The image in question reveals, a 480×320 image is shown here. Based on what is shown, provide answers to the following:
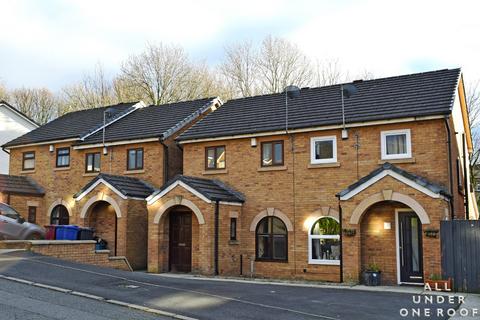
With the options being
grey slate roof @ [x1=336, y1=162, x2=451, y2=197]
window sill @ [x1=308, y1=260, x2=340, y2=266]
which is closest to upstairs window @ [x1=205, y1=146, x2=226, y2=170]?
window sill @ [x1=308, y1=260, x2=340, y2=266]

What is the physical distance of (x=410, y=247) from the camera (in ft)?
53.8

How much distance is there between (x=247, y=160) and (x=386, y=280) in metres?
6.76

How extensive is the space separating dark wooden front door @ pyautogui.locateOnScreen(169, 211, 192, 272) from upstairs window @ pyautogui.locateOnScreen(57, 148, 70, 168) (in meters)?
7.83

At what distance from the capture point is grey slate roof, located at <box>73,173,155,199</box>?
20797mm

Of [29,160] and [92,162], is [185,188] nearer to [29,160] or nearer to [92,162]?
[92,162]

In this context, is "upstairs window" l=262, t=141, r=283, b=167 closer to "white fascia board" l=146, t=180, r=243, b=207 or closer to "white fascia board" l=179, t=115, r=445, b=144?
"white fascia board" l=179, t=115, r=445, b=144

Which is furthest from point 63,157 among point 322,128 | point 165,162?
point 322,128

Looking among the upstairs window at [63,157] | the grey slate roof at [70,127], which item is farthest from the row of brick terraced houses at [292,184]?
the grey slate roof at [70,127]

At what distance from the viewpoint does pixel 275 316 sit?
1029 centimetres

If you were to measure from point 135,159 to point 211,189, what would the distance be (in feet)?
17.8

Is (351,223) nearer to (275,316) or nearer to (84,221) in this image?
(275,316)

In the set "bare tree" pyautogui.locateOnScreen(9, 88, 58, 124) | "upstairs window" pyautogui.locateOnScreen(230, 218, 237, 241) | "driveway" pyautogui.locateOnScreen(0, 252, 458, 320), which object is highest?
"bare tree" pyautogui.locateOnScreen(9, 88, 58, 124)

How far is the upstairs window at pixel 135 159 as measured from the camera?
2320cm

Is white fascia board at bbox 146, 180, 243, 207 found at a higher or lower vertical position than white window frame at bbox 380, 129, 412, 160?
lower
